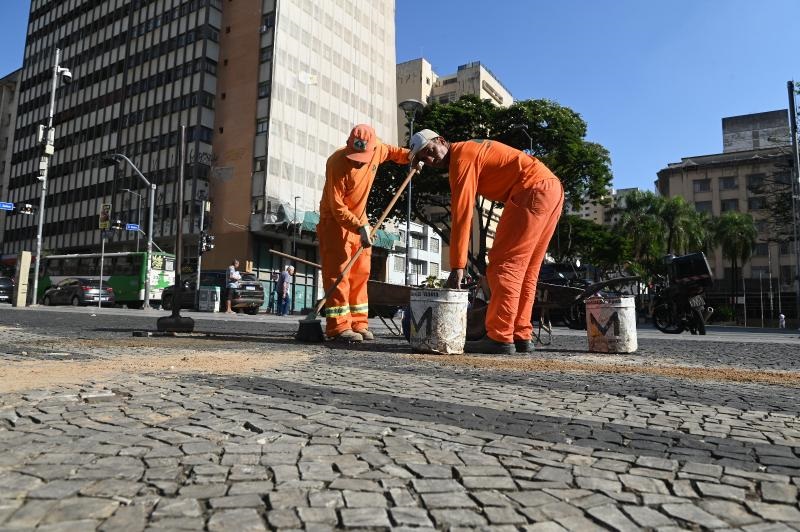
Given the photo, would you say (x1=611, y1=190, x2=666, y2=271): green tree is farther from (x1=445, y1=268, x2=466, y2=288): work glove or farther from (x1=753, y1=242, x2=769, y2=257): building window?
(x1=445, y1=268, x2=466, y2=288): work glove

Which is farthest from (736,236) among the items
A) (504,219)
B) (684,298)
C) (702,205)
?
(504,219)

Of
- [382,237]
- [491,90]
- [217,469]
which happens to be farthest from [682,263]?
[491,90]

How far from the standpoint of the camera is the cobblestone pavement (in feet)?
5.40

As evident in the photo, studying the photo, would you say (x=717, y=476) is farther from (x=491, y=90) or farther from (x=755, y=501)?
(x=491, y=90)

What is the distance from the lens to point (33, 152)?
57.8m

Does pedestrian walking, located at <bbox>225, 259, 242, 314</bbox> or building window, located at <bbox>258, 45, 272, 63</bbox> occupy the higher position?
building window, located at <bbox>258, 45, 272, 63</bbox>

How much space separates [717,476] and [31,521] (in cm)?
210

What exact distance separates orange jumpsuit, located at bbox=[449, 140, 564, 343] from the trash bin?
793 inches

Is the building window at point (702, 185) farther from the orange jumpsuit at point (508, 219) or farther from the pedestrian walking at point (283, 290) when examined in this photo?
the orange jumpsuit at point (508, 219)

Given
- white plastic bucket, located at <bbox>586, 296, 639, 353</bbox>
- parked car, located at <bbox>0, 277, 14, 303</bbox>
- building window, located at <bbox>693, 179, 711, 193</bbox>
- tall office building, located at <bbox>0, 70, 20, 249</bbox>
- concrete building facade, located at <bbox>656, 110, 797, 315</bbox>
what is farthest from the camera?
tall office building, located at <bbox>0, 70, 20, 249</bbox>

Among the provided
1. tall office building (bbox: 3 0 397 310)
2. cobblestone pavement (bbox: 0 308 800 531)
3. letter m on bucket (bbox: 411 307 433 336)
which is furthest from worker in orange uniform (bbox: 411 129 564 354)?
tall office building (bbox: 3 0 397 310)

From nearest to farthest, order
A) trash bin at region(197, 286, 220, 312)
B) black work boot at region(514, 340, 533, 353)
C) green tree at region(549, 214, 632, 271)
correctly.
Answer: black work boot at region(514, 340, 533, 353) → trash bin at region(197, 286, 220, 312) → green tree at region(549, 214, 632, 271)

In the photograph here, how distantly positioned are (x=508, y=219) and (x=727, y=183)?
68.3m

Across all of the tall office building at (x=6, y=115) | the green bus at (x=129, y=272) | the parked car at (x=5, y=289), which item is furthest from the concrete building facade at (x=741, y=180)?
the tall office building at (x=6, y=115)
